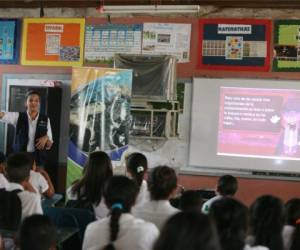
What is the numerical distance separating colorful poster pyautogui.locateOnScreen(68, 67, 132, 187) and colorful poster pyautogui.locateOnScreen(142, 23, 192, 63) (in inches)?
24.0

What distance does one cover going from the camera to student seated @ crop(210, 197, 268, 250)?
1.75 m

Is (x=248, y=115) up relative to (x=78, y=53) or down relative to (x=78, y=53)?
down

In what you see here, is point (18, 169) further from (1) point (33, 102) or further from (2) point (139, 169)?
(1) point (33, 102)

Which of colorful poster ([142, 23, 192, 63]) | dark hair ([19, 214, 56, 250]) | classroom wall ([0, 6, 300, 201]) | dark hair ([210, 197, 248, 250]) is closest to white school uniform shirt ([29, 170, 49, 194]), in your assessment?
classroom wall ([0, 6, 300, 201])

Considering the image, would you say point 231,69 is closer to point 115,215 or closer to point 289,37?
point 289,37

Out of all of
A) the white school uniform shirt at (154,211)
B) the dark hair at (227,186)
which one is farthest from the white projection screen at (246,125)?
the white school uniform shirt at (154,211)

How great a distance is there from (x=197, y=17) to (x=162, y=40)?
490mm

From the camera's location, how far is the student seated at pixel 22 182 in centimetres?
242

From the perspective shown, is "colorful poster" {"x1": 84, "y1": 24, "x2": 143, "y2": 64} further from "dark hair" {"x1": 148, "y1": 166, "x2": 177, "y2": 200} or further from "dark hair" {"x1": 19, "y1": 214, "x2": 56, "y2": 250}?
"dark hair" {"x1": 19, "y1": 214, "x2": 56, "y2": 250}

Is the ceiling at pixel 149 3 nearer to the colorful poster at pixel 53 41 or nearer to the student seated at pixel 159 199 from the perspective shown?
the colorful poster at pixel 53 41

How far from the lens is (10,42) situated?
19.2ft

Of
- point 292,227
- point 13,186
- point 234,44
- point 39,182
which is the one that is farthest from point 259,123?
point 13,186

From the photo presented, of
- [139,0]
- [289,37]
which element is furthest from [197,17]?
[289,37]

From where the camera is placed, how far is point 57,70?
575 cm
